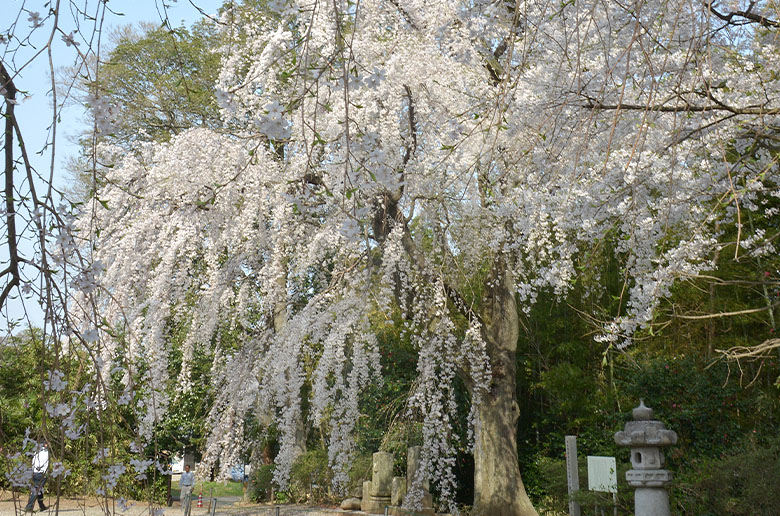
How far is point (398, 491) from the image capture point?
8109 millimetres

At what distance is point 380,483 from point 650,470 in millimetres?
4961

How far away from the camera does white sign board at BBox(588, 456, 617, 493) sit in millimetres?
5141

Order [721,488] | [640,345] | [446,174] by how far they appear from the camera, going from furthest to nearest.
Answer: [640,345] < [446,174] < [721,488]

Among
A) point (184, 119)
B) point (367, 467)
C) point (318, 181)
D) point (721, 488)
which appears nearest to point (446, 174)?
point (318, 181)

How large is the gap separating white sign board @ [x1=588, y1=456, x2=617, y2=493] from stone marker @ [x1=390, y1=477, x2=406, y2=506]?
3312 millimetres

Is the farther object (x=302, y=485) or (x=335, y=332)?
(x=302, y=485)

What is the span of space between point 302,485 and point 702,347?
6381 millimetres

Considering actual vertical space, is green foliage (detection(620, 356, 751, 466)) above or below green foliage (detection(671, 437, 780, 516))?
above

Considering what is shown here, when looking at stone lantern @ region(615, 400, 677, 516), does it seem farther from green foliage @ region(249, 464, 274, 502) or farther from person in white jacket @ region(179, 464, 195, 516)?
green foliage @ region(249, 464, 274, 502)

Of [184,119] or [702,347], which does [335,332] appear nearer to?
[702,347]

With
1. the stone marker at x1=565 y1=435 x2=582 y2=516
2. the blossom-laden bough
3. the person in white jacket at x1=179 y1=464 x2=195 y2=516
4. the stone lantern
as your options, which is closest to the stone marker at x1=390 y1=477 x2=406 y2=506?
the blossom-laden bough

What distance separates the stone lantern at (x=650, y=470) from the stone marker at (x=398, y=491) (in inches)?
177

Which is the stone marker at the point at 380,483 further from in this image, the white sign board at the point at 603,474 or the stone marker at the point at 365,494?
the white sign board at the point at 603,474

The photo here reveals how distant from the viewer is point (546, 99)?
5020 mm
